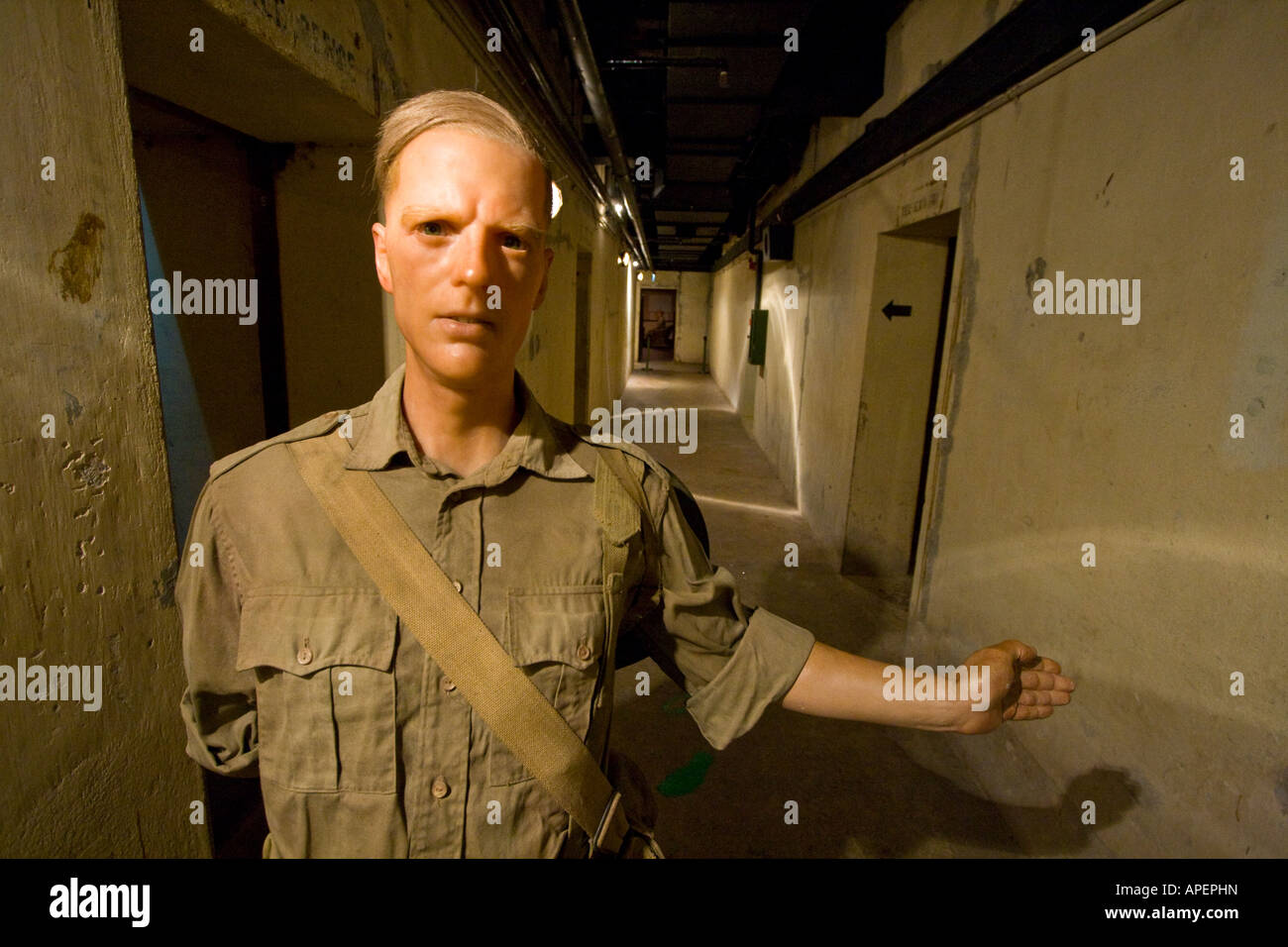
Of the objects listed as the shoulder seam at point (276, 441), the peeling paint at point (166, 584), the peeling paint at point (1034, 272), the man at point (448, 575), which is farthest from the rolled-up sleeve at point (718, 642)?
the peeling paint at point (1034, 272)

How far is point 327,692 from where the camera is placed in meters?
1.03

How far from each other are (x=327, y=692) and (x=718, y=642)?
0.72 meters

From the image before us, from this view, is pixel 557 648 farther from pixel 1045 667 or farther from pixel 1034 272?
pixel 1034 272

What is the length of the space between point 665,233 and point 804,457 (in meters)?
11.3

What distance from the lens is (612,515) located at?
117 cm

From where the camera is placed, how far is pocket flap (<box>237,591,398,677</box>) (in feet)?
3.34

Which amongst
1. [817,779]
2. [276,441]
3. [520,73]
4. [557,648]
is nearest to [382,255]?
[276,441]

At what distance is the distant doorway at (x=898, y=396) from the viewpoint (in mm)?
4332

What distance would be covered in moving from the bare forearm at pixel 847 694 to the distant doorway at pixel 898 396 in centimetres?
326

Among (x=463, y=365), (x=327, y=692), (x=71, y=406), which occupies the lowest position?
(x=327, y=692)

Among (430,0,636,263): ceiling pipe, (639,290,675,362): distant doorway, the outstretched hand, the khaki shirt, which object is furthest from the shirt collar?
(639,290,675,362): distant doorway

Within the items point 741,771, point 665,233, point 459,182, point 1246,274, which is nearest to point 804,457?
point 741,771
